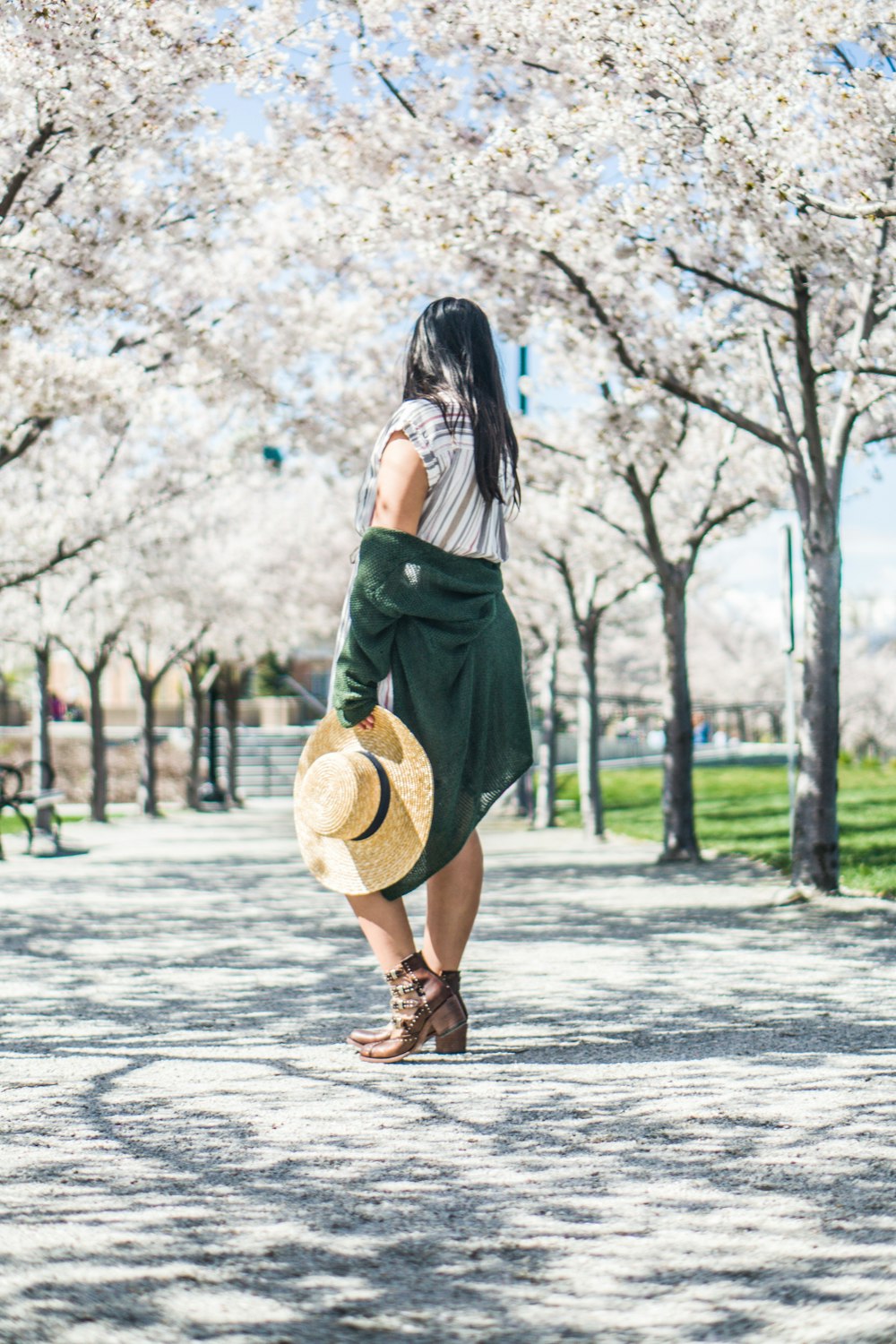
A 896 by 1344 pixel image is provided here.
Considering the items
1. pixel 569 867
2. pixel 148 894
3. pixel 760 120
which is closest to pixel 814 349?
pixel 760 120

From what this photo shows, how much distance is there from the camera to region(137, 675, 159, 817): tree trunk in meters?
28.1

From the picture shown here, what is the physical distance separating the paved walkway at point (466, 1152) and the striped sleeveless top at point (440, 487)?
1348mm

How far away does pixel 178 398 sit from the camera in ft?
59.9

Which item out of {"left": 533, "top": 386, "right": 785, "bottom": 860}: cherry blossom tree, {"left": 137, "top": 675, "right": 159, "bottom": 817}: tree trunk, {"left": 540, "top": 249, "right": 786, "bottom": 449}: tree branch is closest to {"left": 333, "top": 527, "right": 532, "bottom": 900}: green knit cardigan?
{"left": 540, "top": 249, "right": 786, "bottom": 449}: tree branch

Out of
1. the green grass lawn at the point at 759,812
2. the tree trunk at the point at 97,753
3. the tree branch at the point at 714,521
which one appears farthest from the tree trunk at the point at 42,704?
the tree branch at the point at 714,521

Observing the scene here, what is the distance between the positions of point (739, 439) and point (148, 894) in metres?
8.14

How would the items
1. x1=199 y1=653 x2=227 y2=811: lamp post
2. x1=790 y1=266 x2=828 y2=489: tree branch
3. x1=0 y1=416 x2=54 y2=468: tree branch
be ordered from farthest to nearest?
x1=199 y1=653 x2=227 y2=811: lamp post < x1=0 y1=416 x2=54 y2=468: tree branch < x1=790 y1=266 x2=828 y2=489: tree branch

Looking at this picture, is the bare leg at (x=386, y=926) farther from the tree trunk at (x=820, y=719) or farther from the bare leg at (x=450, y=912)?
the tree trunk at (x=820, y=719)

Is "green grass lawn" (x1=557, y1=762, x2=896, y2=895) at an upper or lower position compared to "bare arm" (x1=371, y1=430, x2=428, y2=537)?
Result: lower

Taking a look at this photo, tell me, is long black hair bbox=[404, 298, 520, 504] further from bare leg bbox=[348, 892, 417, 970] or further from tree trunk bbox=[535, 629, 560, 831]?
tree trunk bbox=[535, 629, 560, 831]

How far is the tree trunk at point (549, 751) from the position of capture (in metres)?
22.8

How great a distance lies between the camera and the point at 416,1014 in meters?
4.65

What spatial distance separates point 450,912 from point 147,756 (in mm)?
24254

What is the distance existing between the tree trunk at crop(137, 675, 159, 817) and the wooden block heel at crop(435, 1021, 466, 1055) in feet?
78.4
